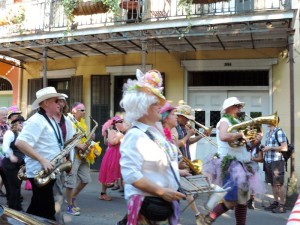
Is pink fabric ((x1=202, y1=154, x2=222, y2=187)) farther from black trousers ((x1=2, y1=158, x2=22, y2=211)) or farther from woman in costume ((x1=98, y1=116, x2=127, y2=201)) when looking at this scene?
black trousers ((x1=2, y1=158, x2=22, y2=211))

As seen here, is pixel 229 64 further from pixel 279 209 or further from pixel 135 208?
pixel 135 208

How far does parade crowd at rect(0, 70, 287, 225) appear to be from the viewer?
296 cm

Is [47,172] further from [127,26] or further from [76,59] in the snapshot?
[76,59]

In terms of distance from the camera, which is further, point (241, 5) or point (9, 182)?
point (241, 5)

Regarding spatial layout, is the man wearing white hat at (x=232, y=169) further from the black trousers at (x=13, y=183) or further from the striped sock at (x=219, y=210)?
the black trousers at (x=13, y=183)

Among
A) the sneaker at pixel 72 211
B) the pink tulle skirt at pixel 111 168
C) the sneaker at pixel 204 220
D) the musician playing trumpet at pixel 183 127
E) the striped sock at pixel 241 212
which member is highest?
the musician playing trumpet at pixel 183 127

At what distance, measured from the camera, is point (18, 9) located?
11.9 m

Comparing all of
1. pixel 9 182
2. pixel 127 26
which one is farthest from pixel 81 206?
pixel 127 26

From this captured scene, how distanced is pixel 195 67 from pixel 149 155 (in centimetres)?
820

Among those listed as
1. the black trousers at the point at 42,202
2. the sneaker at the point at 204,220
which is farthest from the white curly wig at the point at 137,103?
the sneaker at the point at 204,220

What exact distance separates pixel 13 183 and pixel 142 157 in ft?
14.1

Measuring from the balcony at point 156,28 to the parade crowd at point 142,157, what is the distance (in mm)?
2549

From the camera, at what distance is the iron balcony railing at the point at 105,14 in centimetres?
1026

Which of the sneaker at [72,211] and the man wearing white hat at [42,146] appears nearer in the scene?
the man wearing white hat at [42,146]
